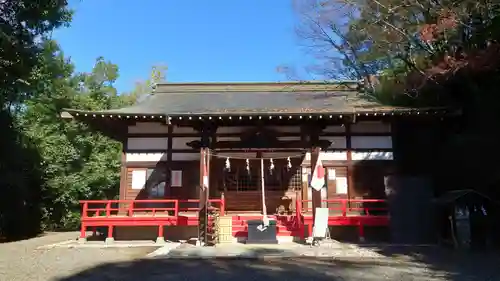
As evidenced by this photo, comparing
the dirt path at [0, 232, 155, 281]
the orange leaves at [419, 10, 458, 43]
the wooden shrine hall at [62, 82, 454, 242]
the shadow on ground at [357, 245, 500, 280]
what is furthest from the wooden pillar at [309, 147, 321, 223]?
the dirt path at [0, 232, 155, 281]

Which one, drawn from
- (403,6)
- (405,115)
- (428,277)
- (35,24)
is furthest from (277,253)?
(35,24)

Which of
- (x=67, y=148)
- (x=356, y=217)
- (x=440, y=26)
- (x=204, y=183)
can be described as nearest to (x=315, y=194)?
(x=356, y=217)

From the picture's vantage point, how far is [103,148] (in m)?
23.3

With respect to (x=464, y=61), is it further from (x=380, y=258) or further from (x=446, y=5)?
(x=380, y=258)

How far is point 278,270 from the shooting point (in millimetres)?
7305

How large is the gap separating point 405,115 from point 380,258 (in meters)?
5.59

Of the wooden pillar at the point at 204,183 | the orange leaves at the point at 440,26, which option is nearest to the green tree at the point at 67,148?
the wooden pillar at the point at 204,183

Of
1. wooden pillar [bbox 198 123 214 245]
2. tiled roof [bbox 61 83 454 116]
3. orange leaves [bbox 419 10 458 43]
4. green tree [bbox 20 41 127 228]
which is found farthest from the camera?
green tree [bbox 20 41 127 228]

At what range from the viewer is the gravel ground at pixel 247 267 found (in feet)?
22.0

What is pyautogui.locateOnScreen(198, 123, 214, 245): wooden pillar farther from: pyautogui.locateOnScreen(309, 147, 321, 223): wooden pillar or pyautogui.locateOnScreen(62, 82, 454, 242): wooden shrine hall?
pyautogui.locateOnScreen(309, 147, 321, 223): wooden pillar

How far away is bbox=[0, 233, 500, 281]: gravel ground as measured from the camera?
6.70m

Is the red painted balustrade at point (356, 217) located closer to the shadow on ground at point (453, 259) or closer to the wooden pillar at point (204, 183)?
the shadow on ground at point (453, 259)

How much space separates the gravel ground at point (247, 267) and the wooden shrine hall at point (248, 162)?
10.0 ft

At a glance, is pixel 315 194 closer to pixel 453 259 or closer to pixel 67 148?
pixel 453 259
